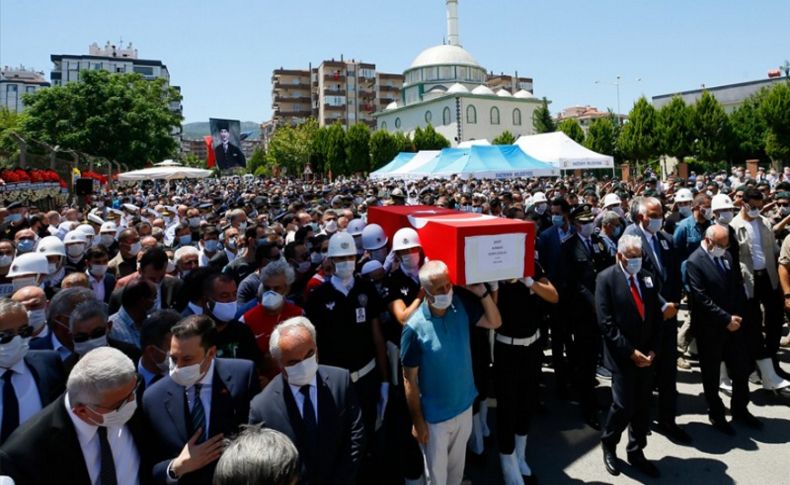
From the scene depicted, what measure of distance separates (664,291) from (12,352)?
19.1ft

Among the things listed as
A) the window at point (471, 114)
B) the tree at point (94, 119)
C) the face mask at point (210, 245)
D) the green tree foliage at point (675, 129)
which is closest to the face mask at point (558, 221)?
the face mask at point (210, 245)

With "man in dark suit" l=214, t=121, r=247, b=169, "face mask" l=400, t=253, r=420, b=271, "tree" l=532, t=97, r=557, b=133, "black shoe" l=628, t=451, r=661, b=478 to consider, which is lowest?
"black shoe" l=628, t=451, r=661, b=478

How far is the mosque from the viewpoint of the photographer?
253 ft

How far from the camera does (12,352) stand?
2820 mm

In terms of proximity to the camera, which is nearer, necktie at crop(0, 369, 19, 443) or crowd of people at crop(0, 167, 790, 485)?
crowd of people at crop(0, 167, 790, 485)

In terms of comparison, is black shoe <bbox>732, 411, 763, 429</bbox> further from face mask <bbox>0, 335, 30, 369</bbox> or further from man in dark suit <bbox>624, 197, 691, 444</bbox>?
face mask <bbox>0, 335, 30, 369</bbox>

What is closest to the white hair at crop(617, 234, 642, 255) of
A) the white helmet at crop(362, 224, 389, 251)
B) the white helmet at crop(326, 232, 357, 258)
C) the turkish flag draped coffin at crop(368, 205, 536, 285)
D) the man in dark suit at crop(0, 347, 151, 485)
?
the turkish flag draped coffin at crop(368, 205, 536, 285)

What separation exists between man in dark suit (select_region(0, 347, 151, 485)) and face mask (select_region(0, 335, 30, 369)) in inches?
26.6

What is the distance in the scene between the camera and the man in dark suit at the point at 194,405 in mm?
2568

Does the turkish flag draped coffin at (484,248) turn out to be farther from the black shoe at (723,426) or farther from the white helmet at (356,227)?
the white helmet at (356,227)

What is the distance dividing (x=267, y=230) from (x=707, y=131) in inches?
1741

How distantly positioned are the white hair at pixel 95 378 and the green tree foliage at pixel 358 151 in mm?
58048

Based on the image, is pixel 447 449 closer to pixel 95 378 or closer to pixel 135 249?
pixel 95 378

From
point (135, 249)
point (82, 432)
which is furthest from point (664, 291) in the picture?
point (135, 249)
